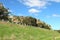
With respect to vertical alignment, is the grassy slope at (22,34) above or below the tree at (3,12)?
below

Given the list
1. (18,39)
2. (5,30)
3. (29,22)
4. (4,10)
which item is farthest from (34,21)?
(18,39)

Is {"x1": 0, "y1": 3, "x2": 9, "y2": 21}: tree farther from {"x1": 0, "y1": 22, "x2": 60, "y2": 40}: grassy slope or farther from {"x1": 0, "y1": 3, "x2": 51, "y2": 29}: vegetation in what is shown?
{"x1": 0, "y1": 22, "x2": 60, "y2": 40}: grassy slope

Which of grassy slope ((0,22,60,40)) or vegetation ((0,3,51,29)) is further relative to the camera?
vegetation ((0,3,51,29))

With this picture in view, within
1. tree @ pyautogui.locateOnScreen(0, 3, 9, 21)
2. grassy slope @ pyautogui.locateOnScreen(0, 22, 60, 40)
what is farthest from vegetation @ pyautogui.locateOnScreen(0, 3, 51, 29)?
grassy slope @ pyautogui.locateOnScreen(0, 22, 60, 40)

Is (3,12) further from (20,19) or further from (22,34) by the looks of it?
(22,34)

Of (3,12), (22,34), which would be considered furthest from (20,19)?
(22,34)

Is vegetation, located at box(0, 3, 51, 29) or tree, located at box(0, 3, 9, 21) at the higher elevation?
tree, located at box(0, 3, 9, 21)

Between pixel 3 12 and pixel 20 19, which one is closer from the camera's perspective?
pixel 3 12

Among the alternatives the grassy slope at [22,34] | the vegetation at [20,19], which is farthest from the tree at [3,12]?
the grassy slope at [22,34]

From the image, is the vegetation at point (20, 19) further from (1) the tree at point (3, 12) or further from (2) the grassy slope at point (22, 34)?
(2) the grassy slope at point (22, 34)

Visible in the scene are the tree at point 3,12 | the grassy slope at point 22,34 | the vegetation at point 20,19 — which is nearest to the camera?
the grassy slope at point 22,34

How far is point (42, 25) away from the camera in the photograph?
76438 millimetres

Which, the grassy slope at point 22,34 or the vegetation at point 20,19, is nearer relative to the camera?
the grassy slope at point 22,34

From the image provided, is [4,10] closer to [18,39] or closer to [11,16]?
[11,16]
